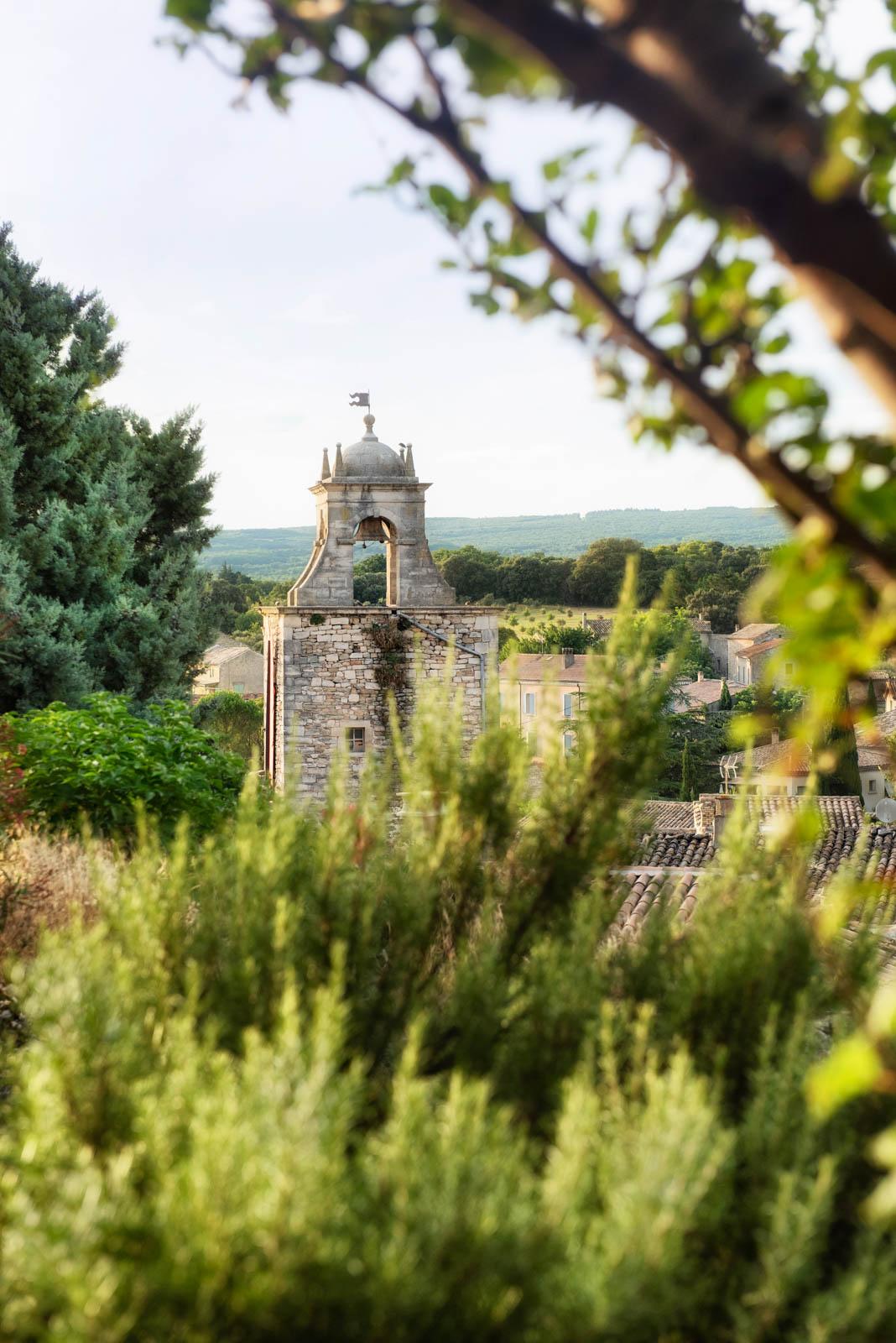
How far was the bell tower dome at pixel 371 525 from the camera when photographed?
17266mm

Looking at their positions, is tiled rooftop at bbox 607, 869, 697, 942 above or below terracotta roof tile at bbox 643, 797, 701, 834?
above

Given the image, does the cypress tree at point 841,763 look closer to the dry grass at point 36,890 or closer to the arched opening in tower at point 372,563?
the dry grass at point 36,890

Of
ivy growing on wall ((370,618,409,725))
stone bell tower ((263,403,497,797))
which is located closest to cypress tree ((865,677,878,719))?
stone bell tower ((263,403,497,797))

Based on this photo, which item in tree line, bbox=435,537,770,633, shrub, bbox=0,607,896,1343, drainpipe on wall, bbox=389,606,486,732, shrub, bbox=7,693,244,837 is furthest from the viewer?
tree line, bbox=435,537,770,633

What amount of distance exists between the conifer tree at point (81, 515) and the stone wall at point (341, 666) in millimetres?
2174

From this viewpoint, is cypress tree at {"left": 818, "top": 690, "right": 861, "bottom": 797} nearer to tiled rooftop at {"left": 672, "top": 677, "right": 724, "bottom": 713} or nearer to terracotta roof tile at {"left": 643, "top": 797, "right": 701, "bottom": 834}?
terracotta roof tile at {"left": 643, "top": 797, "right": 701, "bottom": 834}

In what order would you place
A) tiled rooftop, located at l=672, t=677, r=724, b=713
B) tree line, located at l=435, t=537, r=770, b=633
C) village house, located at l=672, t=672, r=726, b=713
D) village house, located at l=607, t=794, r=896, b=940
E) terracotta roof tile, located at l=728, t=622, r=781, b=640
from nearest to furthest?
village house, located at l=607, t=794, r=896, b=940 → village house, located at l=672, t=672, r=726, b=713 → tiled rooftop, located at l=672, t=677, r=724, b=713 → terracotta roof tile, located at l=728, t=622, r=781, b=640 → tree line, located at l=435, t=537, r=770, b=633

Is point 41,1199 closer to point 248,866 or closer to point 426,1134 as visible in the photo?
point 426,1134

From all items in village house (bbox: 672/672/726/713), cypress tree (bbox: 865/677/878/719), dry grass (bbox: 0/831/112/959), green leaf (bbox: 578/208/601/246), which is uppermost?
green leaf (bbox: 578/208/601/246)

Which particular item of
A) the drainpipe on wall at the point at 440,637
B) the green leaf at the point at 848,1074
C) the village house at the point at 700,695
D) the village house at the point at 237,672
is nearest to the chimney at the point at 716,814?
the drainpipe on wall at the point at 440,637

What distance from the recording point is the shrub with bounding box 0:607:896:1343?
1987mm

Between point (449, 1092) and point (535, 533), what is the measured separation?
123 metres

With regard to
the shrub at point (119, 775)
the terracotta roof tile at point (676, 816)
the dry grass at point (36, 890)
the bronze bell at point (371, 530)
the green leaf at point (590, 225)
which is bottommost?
the terracotta roof tile at point (676, 816)

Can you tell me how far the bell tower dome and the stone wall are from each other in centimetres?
26
